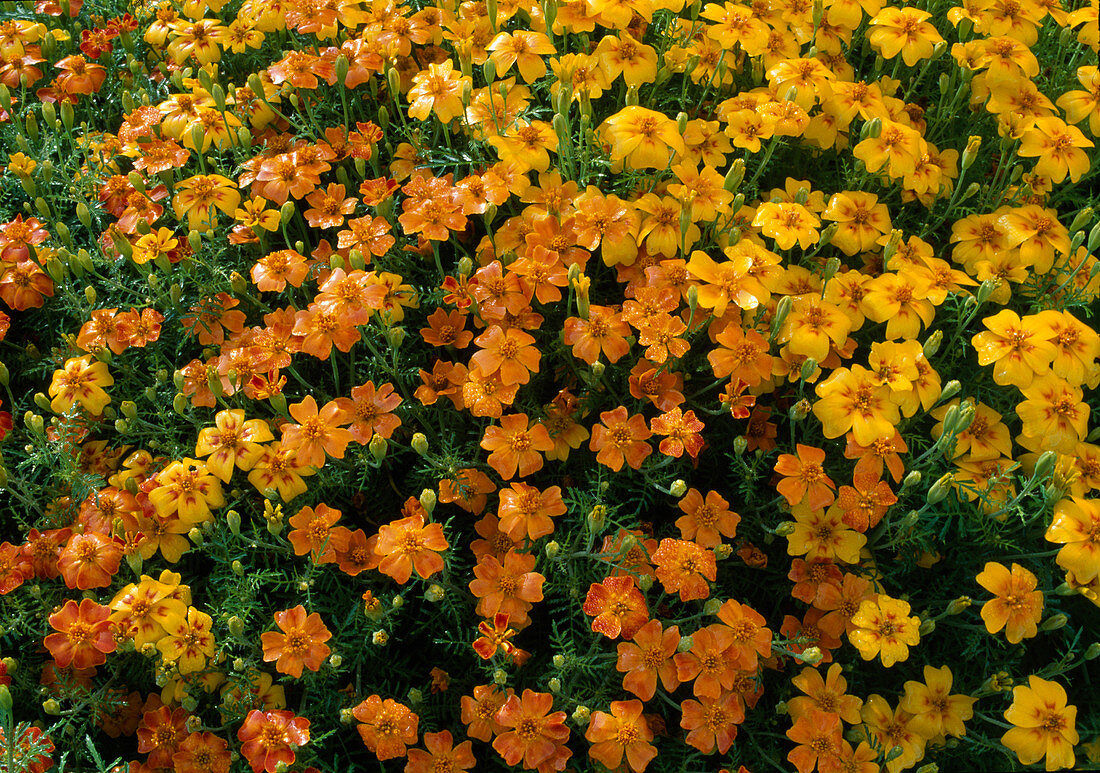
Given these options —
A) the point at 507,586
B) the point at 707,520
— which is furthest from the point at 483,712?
the point at 707,520

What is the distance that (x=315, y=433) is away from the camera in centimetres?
189

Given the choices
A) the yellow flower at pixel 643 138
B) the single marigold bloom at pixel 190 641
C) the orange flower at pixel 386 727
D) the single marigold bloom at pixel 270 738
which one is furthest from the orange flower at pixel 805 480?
the single marigold bloom at pixel 190 641

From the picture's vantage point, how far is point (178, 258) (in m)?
2.21

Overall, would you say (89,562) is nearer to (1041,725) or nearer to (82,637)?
(82,637)

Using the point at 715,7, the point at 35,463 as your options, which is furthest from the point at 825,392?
the point at 35,463

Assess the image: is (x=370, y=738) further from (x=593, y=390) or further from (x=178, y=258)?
(x=178, y=258)

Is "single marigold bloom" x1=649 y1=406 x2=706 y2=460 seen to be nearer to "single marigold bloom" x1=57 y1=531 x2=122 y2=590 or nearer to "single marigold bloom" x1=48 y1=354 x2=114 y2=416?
"single marigold bloom" x1=57 y1=531 x2=122 y2=590

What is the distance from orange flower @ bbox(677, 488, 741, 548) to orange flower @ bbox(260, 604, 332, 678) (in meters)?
0.76

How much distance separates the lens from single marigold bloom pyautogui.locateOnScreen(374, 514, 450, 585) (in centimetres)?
173

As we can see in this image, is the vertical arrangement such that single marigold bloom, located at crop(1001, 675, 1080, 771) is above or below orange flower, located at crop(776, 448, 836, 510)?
below

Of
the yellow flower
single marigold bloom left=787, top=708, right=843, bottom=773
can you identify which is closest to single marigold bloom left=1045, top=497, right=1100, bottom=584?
single marigold bloom left=787, top=708, right=843, bottom=773

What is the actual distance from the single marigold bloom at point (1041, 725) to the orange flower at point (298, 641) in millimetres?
1340

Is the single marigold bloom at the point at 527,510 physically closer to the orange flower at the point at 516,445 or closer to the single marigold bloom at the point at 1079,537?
the orange flower at the point at 516,445

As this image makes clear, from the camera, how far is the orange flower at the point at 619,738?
1673 millimetres
